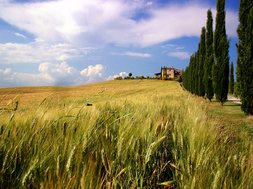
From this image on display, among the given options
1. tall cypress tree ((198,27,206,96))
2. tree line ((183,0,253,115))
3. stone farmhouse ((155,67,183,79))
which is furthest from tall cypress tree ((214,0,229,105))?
stone farmhouse ((155,67,183,79))

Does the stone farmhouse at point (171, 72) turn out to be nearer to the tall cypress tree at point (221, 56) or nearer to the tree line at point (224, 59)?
the tree line at point (224, 59)

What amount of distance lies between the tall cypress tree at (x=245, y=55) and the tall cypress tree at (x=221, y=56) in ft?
18.8

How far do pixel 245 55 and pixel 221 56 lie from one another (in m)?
7.02

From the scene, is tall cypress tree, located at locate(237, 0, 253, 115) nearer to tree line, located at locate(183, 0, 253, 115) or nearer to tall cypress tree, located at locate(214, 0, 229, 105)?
tree line, located at locate(183, 0, 253, 115)

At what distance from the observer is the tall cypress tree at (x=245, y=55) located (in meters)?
14.3

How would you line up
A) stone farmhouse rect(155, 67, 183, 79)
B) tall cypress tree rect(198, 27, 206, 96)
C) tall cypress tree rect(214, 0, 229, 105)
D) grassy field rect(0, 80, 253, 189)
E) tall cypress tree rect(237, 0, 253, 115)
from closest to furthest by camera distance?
1. grassy field rect(0, 80, 253, 189)
2. tall cypress tree rect(237, 0, 253, 115)
3. tall cypress tree rect(214, 0, 229, 105)
4. tall cypress tree rect(198, 27, 206, 96)
5. stone farmhouse rect(155, 67, 183, 79)

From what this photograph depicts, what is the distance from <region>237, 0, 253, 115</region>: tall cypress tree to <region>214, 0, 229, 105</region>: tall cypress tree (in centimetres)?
572

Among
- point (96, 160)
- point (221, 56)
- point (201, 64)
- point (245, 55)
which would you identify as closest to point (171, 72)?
point (201, 64)

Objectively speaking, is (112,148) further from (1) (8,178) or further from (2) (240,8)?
(2) (240,8)

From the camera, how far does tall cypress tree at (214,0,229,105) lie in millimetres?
21266

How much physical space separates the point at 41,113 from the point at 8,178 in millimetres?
641

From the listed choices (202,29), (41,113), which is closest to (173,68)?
(202,29)

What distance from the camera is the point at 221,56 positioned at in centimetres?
2195

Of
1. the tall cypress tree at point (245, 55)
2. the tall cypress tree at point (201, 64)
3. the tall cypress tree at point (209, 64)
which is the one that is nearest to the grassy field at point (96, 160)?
the tall cypress tree at point (245, 55)
